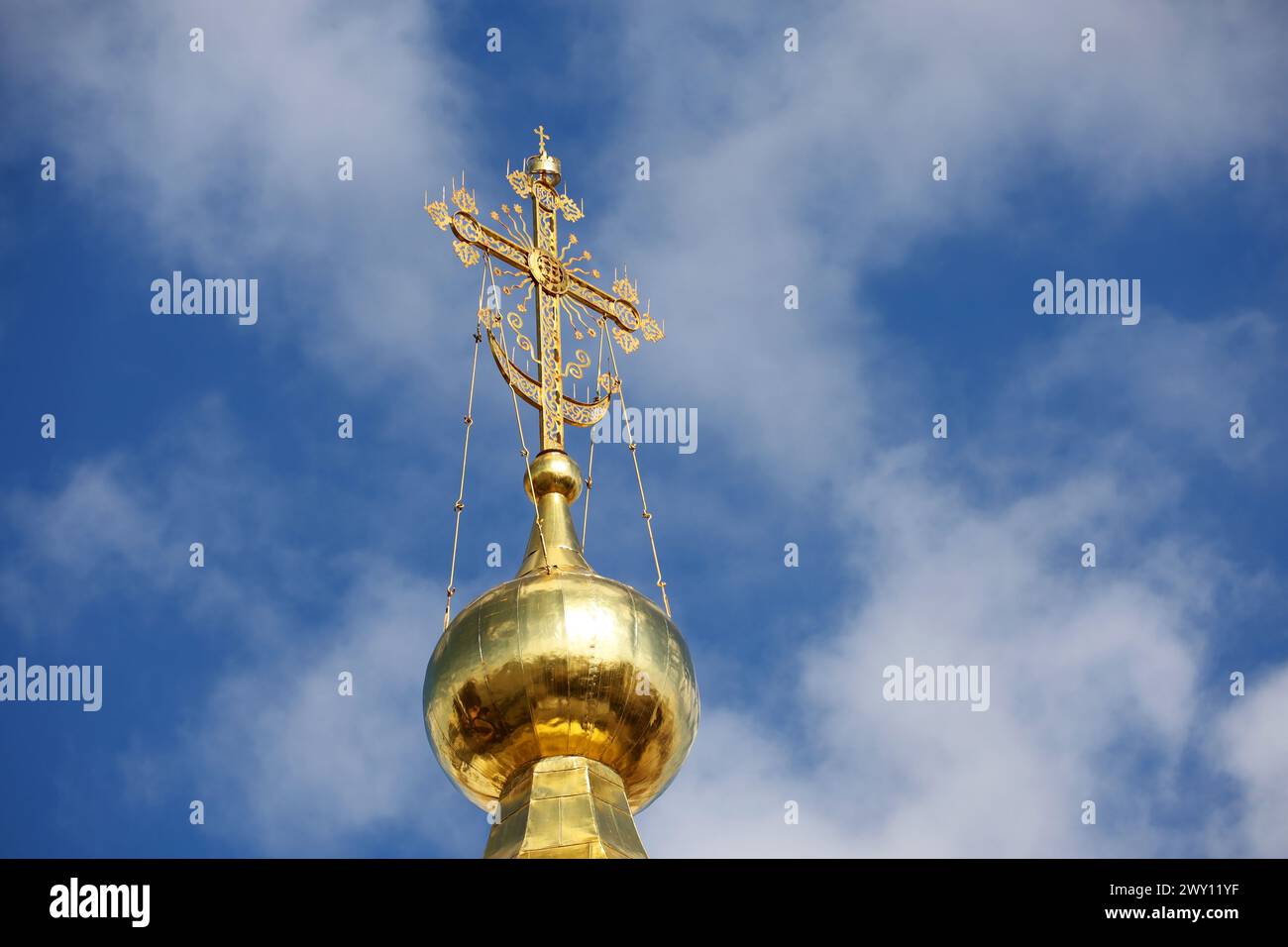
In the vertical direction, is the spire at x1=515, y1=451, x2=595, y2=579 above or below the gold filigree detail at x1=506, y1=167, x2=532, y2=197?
below

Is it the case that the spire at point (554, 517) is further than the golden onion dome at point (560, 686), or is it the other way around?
the spire at point (554, 517)

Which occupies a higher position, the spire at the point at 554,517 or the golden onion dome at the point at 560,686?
the spire at the point at 554,517

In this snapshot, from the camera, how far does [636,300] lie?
27.5 meters

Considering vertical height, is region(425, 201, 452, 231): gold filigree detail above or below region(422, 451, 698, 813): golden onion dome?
above

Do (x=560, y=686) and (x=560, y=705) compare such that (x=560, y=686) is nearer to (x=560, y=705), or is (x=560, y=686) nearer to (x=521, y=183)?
(x=560, y=705)

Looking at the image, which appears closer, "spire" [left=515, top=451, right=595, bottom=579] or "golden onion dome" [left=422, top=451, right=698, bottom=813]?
"golden onion dome" [left=422, top=451, right=698, bottom=813]

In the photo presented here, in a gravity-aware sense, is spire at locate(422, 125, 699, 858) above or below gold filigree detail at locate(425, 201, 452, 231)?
below

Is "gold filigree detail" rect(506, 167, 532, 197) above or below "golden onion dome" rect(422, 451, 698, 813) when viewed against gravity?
above

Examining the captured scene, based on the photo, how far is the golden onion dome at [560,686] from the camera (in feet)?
73.8

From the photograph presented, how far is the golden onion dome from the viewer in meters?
22.5
